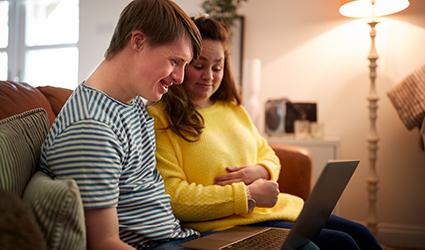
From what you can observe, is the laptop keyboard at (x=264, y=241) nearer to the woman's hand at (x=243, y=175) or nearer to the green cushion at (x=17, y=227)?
the woman's hand at (x=243, y=175)

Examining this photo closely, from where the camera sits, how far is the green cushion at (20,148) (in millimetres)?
642

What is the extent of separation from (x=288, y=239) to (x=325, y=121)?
76.7 inches

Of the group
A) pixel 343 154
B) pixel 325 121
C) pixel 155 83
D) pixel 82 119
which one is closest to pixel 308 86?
pixel 325 121

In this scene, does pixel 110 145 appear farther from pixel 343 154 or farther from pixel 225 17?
pixel 343 154

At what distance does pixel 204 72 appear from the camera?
3.94 ft

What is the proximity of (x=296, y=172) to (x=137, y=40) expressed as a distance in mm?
1030

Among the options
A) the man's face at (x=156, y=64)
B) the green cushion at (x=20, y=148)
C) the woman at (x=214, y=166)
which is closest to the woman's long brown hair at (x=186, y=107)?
the woman at (x=214, y=166)

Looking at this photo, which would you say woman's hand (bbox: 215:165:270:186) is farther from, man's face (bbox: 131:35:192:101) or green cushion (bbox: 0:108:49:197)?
green cushion (bbox: 0:108:49:197)

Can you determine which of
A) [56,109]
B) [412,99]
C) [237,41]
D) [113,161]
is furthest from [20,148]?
[237,41]

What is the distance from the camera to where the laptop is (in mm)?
740

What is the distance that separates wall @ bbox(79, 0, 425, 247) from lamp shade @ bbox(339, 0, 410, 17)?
0.95ft

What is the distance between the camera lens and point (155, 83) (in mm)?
810

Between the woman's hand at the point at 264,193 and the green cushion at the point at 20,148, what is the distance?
0.62m

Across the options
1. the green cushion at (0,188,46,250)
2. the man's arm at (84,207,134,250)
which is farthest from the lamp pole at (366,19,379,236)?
the green cushion at (0,188,46,250)
